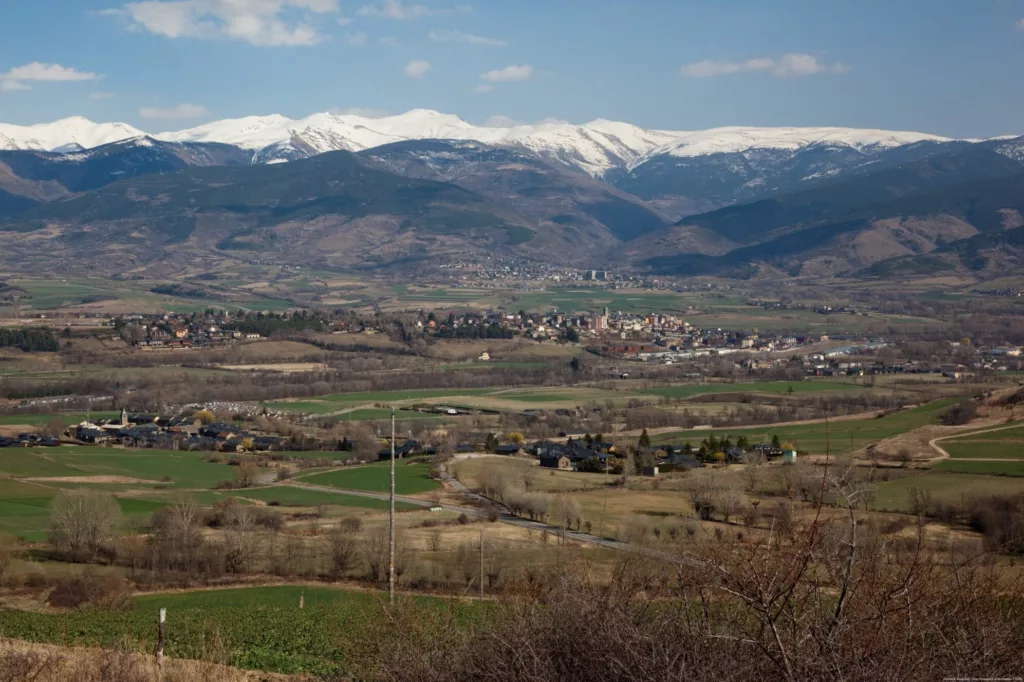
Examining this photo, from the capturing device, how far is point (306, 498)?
3934 cm

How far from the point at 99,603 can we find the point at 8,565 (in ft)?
13.8

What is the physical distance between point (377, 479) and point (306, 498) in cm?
515

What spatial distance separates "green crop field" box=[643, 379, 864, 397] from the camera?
226ft

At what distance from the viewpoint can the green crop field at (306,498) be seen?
124ft

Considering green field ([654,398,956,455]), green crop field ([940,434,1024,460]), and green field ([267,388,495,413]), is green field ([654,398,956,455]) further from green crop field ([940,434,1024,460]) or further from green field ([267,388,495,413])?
green field ([267,388,495,413])

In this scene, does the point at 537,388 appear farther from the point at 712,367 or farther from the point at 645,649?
the point at 645,649

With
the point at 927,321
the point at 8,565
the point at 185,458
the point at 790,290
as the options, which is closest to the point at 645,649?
the point at 8,565

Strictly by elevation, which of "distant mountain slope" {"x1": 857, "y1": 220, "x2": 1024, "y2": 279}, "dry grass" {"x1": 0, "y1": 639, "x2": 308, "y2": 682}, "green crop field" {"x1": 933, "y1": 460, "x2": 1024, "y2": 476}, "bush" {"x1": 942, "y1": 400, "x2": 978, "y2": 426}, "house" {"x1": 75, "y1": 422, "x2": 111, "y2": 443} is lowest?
"house" {"x1": 75, "y1": 422, "x2": 111, "y2": 443}

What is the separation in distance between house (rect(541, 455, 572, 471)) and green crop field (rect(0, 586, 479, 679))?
24.5 m

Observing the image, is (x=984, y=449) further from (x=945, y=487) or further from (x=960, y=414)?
(x=945, y=487)

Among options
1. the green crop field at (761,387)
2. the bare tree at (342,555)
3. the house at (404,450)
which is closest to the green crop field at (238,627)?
the bare tree at (342,555)

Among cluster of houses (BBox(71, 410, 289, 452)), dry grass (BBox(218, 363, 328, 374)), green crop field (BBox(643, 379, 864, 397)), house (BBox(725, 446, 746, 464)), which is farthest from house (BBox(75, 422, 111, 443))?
green crop field (BBox(643, 379, 864, 397))

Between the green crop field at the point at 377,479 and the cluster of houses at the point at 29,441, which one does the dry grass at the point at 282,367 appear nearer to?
the cluster of houses at the point at 29,441

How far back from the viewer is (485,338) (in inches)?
3949
